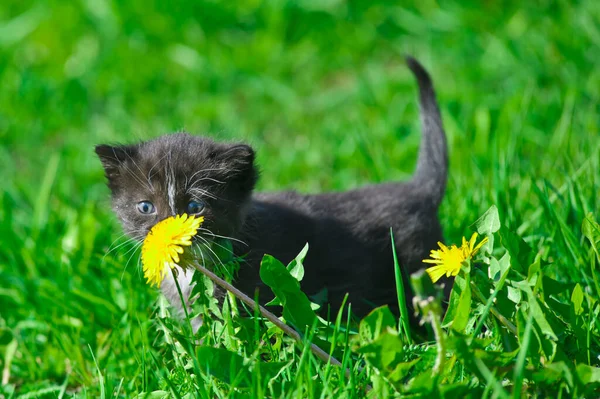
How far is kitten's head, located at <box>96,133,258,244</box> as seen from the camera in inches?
110

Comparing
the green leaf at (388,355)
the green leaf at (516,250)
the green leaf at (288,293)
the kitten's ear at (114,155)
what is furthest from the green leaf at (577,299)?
the kitten's ear at (114,155)

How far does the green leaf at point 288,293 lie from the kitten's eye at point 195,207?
497 mm

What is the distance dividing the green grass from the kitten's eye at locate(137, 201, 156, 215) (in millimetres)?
402

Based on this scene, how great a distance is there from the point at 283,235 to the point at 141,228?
0.68m

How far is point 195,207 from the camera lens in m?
2.80

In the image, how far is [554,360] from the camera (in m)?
2.34

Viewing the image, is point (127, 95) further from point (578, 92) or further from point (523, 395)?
point (523, 395)

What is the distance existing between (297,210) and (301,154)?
168cm

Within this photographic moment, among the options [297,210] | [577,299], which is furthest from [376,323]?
[297,210]

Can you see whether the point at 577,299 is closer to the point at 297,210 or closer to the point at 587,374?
the point at 587,374

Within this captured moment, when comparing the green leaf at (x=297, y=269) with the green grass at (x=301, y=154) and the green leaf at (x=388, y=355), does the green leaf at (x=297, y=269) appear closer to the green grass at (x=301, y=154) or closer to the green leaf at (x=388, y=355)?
the green grass at (x=301, y=154)

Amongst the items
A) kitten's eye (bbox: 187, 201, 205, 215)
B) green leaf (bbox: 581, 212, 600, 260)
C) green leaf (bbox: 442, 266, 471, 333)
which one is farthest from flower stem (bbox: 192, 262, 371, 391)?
green leaf (bbox: 581, 212, 600, 260)

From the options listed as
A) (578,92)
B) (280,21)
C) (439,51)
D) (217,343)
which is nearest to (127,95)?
(280,21)

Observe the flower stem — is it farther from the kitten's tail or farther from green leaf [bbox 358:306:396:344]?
the kitten's tail
